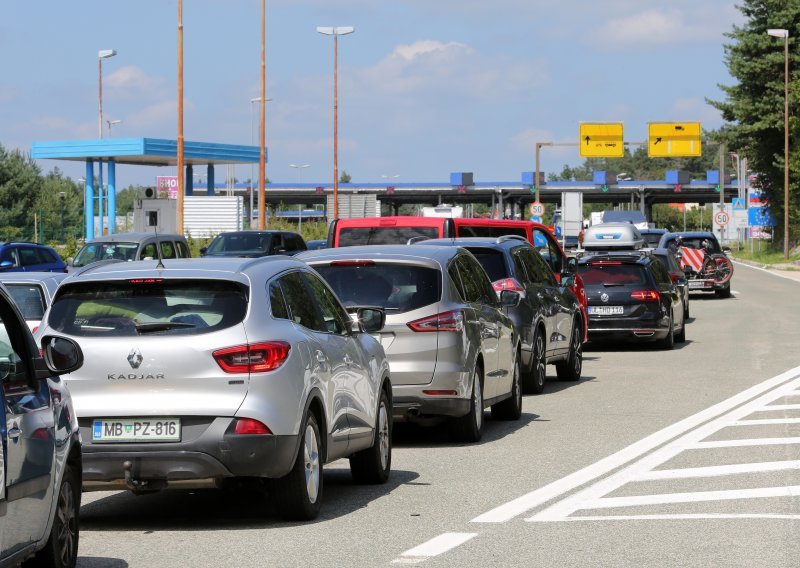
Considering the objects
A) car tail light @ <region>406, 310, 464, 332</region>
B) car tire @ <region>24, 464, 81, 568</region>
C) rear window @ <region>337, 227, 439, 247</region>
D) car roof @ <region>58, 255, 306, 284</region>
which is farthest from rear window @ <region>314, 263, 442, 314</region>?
rear window @ <region>337, 227, 439, 247</region>

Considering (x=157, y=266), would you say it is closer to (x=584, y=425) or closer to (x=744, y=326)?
(x=584, y=425)

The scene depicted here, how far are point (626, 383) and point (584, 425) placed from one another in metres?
4.62

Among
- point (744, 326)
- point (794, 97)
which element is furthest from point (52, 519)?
point (794, 97)

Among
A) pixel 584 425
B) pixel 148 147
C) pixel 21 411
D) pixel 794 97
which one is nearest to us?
pixel 21 411

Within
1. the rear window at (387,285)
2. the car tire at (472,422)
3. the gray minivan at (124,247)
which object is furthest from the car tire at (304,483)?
the gray minivan at (124,247)

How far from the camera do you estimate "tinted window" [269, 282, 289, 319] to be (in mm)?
8930

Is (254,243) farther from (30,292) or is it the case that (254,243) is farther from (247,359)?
(247,359)

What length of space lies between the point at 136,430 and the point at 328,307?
6.15 feet

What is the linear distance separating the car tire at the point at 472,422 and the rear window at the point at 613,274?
1162 cm

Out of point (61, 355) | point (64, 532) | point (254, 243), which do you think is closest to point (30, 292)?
point (64, 532)

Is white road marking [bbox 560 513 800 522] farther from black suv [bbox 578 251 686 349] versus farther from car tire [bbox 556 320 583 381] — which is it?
black suv [bbox 578 251 686 349]

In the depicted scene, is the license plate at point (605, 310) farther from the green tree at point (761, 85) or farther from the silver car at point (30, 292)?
the green tree at point (761, 85)

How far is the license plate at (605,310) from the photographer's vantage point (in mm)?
24328

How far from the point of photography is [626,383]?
739 inches
